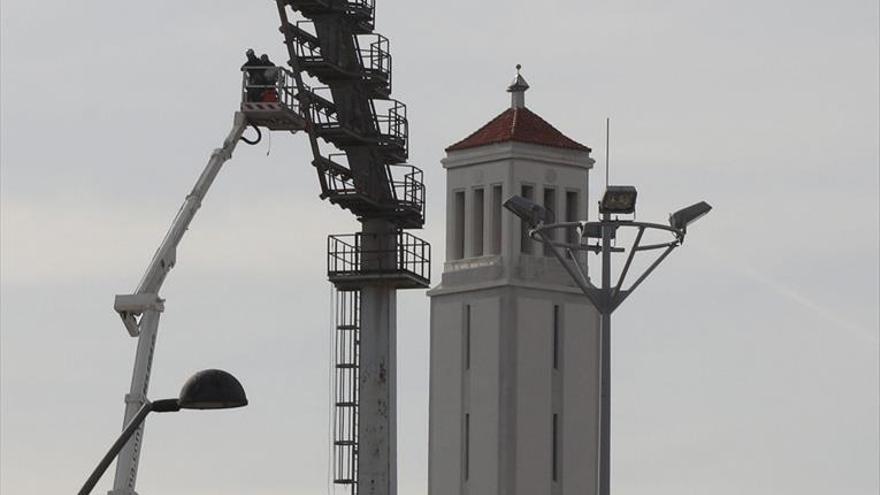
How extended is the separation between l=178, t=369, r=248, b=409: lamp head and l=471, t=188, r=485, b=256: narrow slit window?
8227 cm

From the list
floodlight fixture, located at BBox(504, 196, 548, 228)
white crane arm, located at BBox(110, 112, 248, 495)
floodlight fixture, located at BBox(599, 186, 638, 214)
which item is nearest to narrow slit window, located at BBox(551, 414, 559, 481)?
white crane arm, located at BBox(110, 112, 248, 495)

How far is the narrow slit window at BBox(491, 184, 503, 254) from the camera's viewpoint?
126 metres

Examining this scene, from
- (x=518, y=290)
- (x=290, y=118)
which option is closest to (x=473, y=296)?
(x=518, y=290)

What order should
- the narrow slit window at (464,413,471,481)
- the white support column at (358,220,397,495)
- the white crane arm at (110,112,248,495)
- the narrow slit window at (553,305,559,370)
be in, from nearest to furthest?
the white crane arm at (110,112,248,495), the white support column at (358,220,397,495), the narrow slit window at (464,413,471,481), the narrow slit window at (553,305,559,370)

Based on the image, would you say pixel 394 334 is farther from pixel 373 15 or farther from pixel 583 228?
pixel 583 228

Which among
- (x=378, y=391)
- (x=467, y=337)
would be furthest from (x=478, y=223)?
(x=378, y=391)

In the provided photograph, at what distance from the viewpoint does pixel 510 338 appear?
125 metres

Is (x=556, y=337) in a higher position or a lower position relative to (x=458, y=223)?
Answer: lower

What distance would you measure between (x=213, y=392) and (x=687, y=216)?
124 feet

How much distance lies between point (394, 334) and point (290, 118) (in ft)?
50.2

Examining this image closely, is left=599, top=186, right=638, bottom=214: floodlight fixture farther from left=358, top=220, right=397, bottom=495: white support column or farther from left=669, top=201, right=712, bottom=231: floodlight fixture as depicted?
left=358, top=220, right=397, bottom=495: white support column

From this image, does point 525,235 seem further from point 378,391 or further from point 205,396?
point 205,396

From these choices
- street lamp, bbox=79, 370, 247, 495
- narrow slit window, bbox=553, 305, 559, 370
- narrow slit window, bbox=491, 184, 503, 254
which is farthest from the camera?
narrow slit window, bbox=491, 184, 503, 254

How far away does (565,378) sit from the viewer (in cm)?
12544
